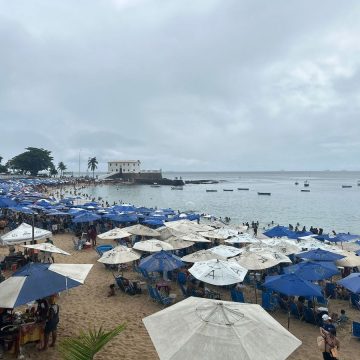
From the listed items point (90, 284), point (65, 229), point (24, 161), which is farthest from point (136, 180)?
point (90, 284)

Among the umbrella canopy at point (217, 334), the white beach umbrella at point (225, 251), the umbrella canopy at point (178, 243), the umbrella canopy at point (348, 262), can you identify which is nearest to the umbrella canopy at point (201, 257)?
the white beach umbrella at point (225, 251)

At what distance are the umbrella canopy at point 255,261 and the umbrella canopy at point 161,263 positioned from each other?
1945mm

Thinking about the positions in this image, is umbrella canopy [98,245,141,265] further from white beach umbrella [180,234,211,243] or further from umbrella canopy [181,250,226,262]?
white beach umbrella [180,234,211,243]

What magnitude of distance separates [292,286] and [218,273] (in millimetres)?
1977

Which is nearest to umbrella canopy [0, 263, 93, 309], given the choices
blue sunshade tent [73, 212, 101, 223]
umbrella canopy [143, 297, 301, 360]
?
umbrella canopy [143, 297, 301, 360]

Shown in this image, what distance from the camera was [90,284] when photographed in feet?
40.2

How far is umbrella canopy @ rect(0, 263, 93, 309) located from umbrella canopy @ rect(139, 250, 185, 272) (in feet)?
12.1

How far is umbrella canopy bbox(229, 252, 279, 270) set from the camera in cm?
1126

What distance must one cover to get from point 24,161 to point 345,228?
92.3 metres

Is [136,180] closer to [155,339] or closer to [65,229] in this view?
[65,229]

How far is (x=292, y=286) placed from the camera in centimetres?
918

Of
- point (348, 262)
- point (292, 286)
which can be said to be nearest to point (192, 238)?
point (348, 262)

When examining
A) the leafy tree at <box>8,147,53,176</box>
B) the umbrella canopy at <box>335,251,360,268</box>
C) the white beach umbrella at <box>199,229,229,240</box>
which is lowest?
the umbrella canopy at <box>335,251,360,268</box>

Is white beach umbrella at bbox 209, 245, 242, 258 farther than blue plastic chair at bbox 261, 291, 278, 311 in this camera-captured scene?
Yes
